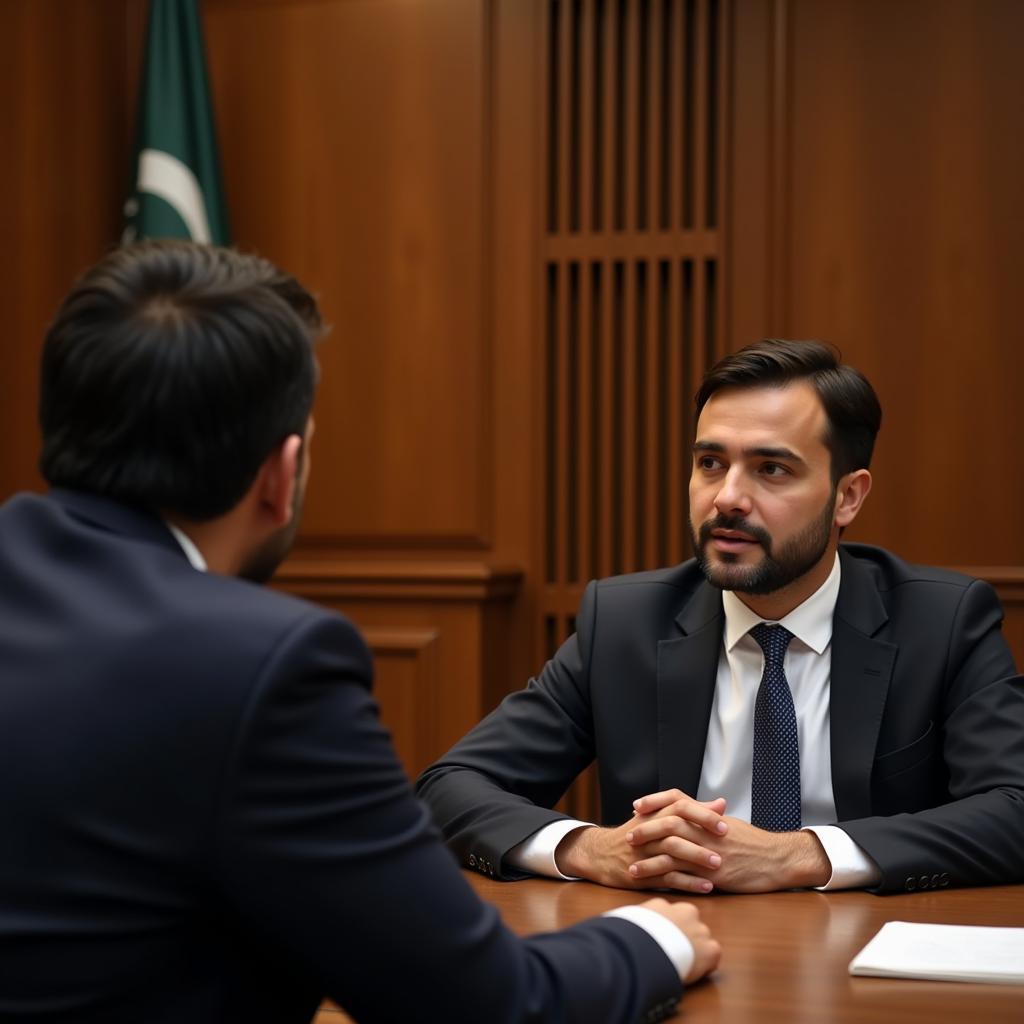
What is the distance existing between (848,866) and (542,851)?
1.44 ft

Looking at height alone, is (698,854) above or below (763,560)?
below

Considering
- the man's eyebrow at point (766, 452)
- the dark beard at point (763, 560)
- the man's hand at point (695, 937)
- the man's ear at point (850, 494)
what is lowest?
the man's hand at point (695, 937)

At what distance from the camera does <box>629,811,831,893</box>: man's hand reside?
6.32 ft

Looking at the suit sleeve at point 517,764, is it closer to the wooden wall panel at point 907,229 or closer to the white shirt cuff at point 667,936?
the white shirt cuff at point 667,936

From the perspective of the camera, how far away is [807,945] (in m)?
1.66

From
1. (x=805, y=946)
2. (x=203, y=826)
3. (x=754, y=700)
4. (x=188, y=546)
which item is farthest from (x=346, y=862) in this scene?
(x=754, y=700)

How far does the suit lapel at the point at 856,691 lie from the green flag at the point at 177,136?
2.90 meters

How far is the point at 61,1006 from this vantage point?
1.15 m

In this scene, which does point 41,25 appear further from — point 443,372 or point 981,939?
point 981,939

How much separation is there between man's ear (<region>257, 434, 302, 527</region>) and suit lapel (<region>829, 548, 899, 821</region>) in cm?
139

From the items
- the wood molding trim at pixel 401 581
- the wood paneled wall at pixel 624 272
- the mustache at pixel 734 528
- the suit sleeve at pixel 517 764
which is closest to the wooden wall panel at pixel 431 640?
the wood molding trim at pixel 401 581

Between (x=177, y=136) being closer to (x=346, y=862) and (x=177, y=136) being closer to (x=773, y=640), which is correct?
(x=773, y=640)

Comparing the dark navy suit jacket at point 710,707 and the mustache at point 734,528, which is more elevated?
the mustache at point 734,528

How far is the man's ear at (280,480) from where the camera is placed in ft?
4.33
